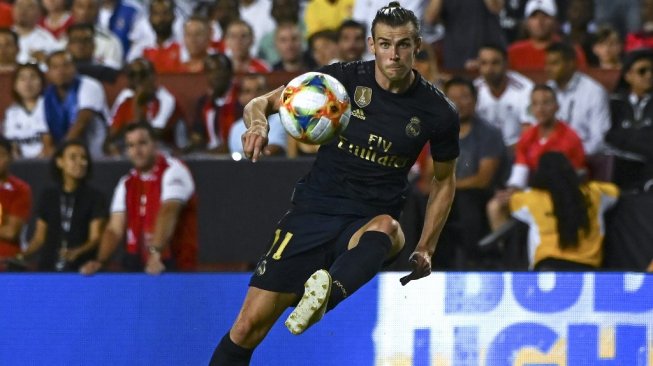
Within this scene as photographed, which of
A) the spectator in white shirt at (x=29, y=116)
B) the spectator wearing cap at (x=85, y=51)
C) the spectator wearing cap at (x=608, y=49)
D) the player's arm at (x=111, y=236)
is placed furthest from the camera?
the spectator wearing cap at (x=608, y=49)

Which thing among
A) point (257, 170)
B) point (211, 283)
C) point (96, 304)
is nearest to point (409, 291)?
point (211, 283)

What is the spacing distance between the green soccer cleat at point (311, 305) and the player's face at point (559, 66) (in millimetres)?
5576

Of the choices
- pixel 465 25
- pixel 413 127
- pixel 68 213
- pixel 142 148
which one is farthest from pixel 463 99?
pixel 413 127

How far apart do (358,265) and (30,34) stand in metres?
7.50

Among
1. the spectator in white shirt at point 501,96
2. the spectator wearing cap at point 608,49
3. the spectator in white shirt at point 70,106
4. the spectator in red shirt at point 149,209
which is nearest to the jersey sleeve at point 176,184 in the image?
the spectator in red shirt at point 149,209

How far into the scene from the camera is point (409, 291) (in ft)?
25.8

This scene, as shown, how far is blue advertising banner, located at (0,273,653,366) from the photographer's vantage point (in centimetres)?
782

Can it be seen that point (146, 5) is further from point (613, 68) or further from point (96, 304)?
point (96, 304)

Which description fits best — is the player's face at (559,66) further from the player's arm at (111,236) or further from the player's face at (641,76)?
the player's arm at (111,236)

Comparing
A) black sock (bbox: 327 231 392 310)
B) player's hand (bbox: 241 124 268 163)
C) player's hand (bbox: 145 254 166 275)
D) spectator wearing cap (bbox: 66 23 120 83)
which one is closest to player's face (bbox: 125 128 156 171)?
player's hand (bbox: 145 254 166 275)

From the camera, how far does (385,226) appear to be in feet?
21.9

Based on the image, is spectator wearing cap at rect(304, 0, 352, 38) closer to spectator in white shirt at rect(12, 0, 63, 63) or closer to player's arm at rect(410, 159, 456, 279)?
spectator in white shirt at rect(12, 0, 63, 63)

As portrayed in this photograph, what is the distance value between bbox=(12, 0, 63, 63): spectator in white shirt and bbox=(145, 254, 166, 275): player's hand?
3898mm

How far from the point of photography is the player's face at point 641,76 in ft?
35.2
